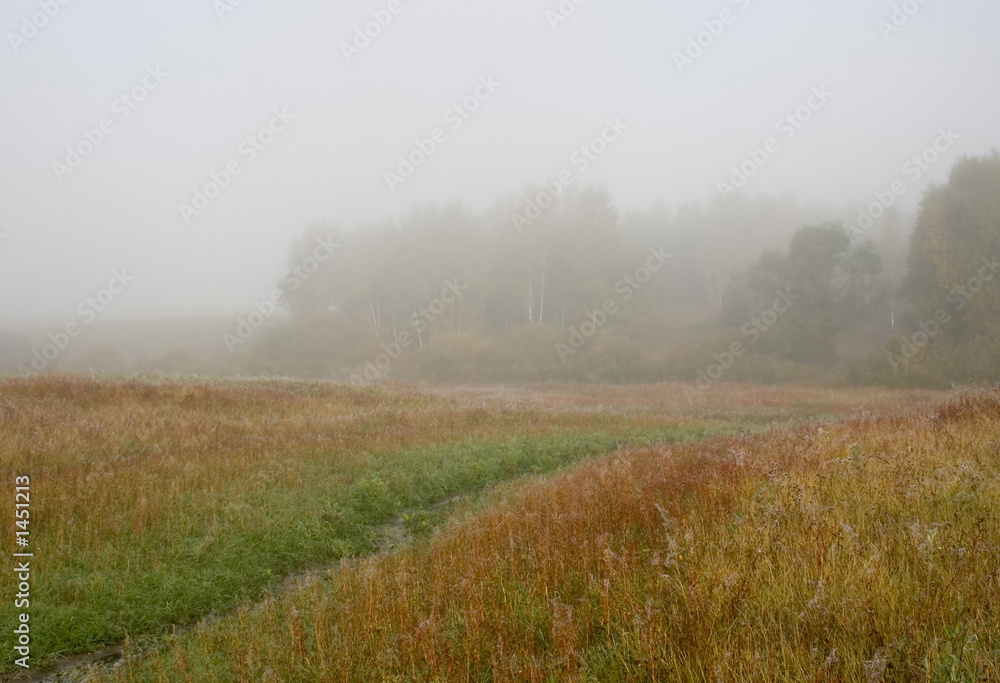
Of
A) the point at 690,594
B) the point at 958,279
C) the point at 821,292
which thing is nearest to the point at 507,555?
the point at 690,594

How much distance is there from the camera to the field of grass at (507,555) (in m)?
3.00

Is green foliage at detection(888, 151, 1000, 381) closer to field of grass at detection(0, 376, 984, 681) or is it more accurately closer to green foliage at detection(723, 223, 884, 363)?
green foliage at detection(723, 223, 884, 363)

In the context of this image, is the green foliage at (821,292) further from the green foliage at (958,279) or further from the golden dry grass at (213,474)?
the golden dry grass at (213,474)

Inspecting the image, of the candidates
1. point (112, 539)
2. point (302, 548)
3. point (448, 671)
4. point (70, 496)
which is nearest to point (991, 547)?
point (448, 671)

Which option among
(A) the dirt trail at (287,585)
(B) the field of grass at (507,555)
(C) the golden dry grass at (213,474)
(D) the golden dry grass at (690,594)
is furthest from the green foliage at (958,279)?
(A) the dirt trail at (287,585)

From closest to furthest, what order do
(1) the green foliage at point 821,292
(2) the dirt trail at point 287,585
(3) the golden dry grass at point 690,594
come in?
(3) the golden dry grass at point 690,594 < (2) the dirt trail at point 287,585 < (1) the green foliage at point 821,292

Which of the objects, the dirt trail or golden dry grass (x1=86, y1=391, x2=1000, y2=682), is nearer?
golden dry grass (x1=86, y1=391, x2=1000, y2=682)

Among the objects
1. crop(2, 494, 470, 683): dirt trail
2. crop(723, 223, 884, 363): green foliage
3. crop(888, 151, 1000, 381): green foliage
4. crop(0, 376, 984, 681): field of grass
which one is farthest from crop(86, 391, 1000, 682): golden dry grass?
crop(723, 223, 884, 363): green foliage

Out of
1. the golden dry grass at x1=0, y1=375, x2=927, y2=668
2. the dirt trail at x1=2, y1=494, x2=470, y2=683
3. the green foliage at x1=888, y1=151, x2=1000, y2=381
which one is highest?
the green foliage at x1=888, y1=151, x2=1000, y2=381

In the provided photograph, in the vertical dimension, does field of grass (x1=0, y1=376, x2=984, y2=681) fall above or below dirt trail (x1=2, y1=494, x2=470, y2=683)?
above

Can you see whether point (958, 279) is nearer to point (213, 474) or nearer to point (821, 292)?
point (821, 292)

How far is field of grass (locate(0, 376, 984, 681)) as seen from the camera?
9.86 ft

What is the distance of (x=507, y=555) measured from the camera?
16.4 ft

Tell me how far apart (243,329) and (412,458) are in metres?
55.6
